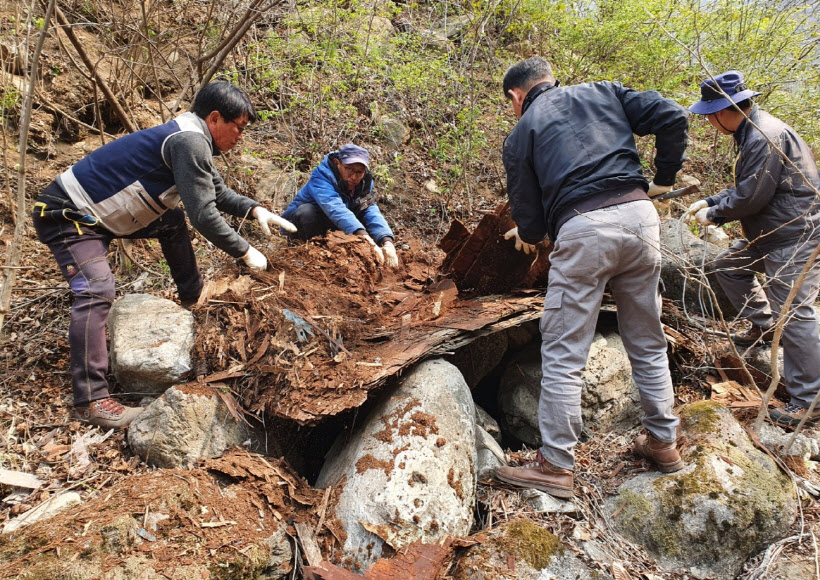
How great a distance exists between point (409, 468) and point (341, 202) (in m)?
2.72

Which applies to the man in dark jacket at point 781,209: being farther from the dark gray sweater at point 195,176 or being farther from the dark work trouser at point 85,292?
the dark work trouser at point 85,292

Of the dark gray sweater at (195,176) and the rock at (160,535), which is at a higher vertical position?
the dark gray sweater at (195,176)

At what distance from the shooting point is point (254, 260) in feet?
11.5

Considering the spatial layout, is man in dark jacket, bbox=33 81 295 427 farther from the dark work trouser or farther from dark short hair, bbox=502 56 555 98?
dark short hair, bbox=502 56 555 98

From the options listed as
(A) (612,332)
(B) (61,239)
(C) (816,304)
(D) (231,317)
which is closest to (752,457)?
(A) (612,332)

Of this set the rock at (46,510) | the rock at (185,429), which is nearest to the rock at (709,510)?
the rock at (185,429)

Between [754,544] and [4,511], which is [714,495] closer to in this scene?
[754,544]

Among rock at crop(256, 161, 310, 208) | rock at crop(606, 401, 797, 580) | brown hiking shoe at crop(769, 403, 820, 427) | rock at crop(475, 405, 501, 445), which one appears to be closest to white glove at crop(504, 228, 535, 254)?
rock at crop(475, 405, 501, 445)

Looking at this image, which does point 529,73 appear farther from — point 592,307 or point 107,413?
point 107,413

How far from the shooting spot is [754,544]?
2602mm

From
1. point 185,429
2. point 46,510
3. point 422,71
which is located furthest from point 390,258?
point 422,71

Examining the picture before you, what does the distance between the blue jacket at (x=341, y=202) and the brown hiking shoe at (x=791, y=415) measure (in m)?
3.42

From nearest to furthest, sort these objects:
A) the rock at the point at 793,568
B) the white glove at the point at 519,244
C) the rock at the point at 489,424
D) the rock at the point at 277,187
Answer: the rock at the point at 793,568 → the white glove at the point at 519,244 → the rock at the point at 489,424 → the rock at the point at 277,187

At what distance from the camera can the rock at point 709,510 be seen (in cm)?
258
